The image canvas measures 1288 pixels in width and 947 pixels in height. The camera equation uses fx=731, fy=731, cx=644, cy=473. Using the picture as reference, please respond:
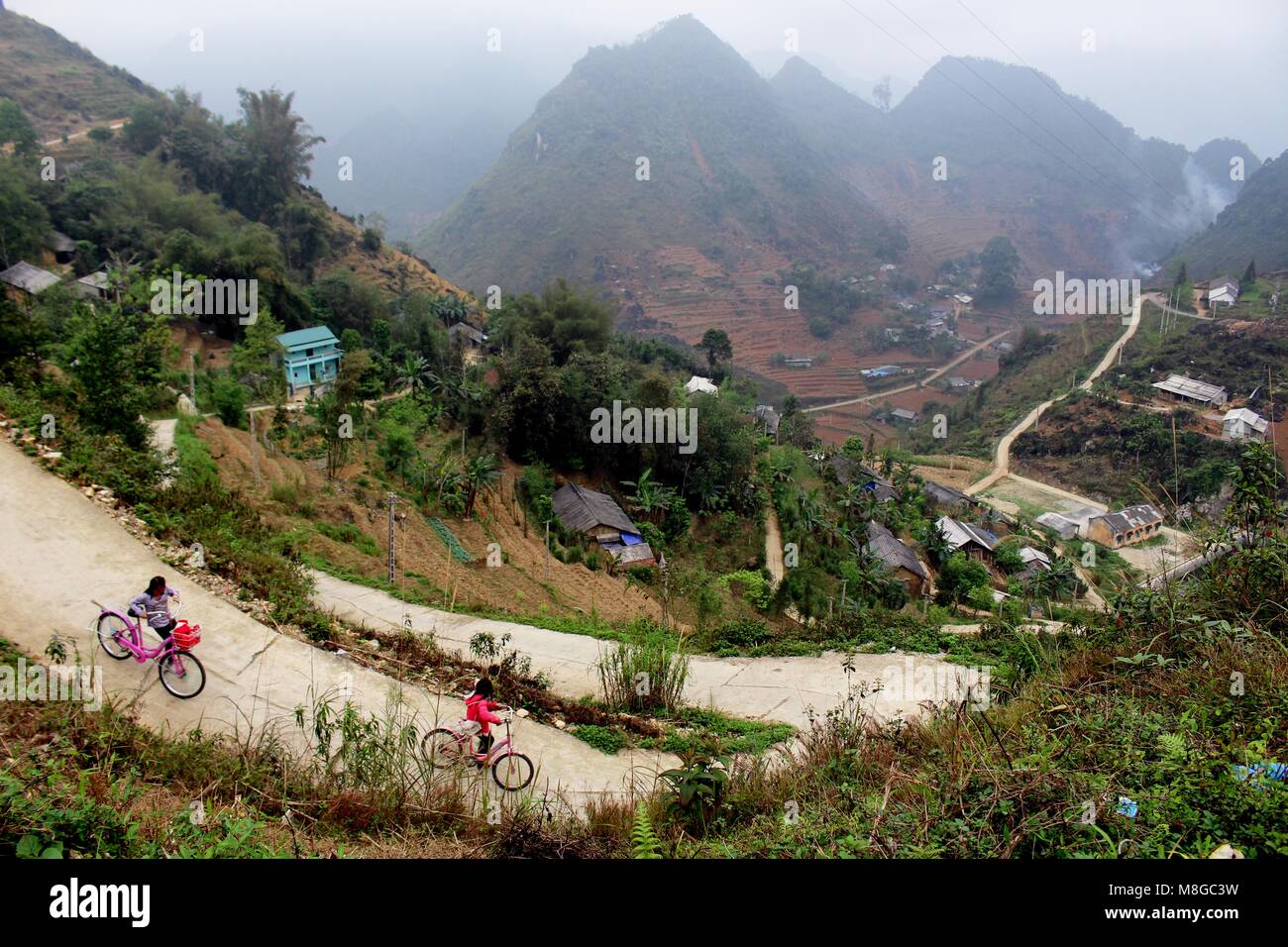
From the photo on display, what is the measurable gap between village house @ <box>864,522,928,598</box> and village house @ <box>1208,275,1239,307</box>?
150 feet

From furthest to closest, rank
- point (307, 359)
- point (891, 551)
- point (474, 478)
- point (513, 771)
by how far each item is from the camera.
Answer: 1. point (307, 359)
2. point (891, 551)
3. point (474, 478)
4. point (513, 771)

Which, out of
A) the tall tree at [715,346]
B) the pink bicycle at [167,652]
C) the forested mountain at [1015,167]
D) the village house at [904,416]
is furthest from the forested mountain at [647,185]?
the pink bicycle at [167,652]

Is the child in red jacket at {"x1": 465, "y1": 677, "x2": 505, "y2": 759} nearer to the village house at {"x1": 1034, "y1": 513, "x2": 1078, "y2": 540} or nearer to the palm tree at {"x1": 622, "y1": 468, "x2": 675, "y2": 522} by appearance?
the palm tree at {"x1": 622, "y1": 468, "x2": 675, "y2": 522}

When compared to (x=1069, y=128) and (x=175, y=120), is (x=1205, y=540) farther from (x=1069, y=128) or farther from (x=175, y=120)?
(x=1069, y=128)

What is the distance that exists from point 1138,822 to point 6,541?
373 inches

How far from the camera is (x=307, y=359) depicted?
1043 inches

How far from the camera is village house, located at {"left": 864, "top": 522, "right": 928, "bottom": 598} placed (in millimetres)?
22520

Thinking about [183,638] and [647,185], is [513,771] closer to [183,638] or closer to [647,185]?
[183,638]

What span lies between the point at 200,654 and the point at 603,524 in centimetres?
1200

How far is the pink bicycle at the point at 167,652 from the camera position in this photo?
593 cm

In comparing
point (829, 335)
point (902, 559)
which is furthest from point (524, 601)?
point (829, 335)

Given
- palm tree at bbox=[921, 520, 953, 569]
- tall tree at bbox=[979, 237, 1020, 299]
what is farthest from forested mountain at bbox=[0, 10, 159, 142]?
tall tree at bbox=[979, 237, 1020, 299]

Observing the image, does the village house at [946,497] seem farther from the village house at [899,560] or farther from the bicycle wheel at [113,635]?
the bicycle wheel at [113,635]
